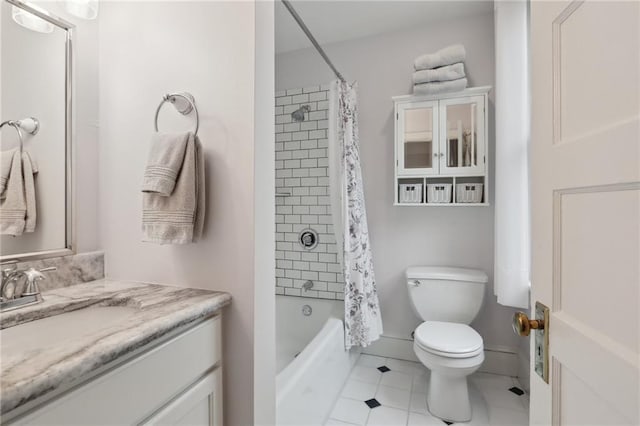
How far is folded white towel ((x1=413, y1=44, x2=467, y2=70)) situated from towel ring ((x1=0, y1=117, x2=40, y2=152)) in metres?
2.14

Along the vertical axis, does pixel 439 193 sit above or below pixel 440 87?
below

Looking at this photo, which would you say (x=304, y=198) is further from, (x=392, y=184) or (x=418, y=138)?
(x=418, y=138)

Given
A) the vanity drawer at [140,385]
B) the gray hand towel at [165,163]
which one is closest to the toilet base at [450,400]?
the vanity drawer at [140,385]

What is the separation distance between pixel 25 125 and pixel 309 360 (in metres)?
1.49

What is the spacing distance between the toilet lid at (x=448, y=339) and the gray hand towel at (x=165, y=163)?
1.59 m

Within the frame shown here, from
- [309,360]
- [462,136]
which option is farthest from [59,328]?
[462,136]

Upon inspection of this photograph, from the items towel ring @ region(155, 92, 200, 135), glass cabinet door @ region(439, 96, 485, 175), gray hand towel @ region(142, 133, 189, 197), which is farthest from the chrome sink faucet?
glass cabinet door @ region(439, 96, 485, 175)

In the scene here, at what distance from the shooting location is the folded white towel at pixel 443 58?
2137mm

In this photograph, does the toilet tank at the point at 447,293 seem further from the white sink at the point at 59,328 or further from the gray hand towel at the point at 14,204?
the gray hand towel at the point at 14,204

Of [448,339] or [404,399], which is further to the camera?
[404,399]

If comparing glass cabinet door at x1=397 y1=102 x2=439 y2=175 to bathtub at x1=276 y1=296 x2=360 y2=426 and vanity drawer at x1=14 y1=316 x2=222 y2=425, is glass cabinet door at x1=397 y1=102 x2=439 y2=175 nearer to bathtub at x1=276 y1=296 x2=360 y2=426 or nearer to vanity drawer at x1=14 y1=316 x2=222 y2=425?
bathtub at x1=276 y1=296 x2=360 y2=426

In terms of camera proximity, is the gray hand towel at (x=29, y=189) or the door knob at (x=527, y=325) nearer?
the door knob at (x=527, y=325)

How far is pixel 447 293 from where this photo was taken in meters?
2.19

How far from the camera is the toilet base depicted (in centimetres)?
181
